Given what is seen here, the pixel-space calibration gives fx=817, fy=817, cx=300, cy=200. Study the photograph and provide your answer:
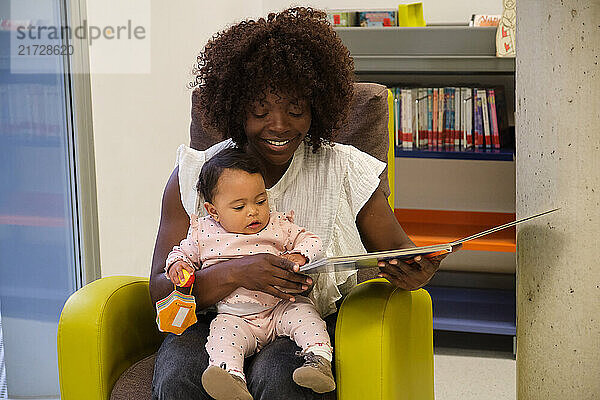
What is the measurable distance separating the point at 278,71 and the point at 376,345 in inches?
24.0

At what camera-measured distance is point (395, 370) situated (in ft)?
5.26

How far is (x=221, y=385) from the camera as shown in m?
1.50

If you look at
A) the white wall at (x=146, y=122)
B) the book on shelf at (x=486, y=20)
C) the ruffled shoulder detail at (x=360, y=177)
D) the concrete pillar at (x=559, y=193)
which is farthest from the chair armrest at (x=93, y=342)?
the book on shelf at (x=486, y=20)

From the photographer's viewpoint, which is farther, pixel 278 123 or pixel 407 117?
pixel 407 117

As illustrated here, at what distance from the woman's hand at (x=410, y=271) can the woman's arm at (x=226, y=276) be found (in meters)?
0.18

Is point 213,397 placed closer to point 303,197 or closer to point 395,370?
point 395,370

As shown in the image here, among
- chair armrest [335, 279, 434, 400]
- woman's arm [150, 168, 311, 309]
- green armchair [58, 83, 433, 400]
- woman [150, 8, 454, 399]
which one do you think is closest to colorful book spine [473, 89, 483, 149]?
green armchair [58, 83, 433, 400]

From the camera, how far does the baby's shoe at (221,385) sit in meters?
1.50

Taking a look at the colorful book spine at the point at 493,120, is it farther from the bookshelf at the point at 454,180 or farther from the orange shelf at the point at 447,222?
the orange shelf at the point at 447,222

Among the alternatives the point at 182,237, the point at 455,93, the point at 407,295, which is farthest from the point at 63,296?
the point at 455,93

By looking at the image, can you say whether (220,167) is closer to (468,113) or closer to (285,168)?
(285,168)

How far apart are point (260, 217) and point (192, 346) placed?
0.30m

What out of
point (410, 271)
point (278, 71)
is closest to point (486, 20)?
point (278, 71)

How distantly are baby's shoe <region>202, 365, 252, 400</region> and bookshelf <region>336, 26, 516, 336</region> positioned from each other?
169 cm
